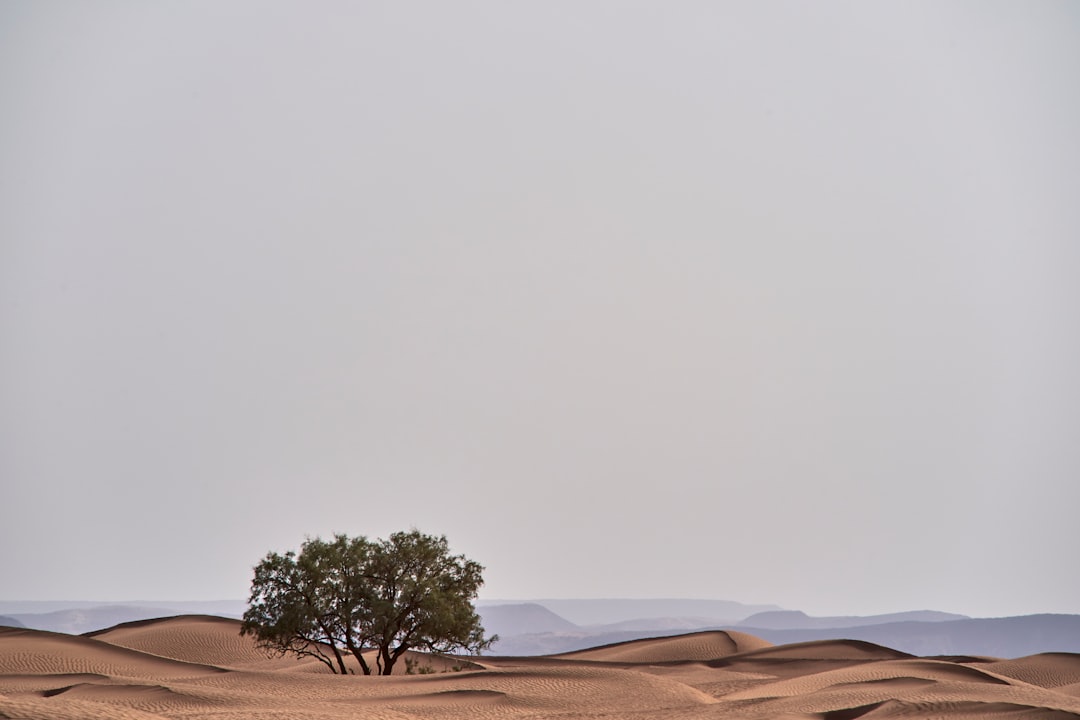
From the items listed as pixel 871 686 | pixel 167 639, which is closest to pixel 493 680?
Result: pixel 871 686

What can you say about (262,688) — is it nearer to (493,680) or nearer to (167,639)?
(493,680)

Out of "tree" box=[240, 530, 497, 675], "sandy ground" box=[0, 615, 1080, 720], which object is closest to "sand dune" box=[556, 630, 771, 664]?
"sandy ground" box=[0, 615, 1080, 720]

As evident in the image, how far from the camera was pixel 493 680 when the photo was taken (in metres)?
39.5

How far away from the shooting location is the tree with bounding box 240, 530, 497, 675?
45.3 metres

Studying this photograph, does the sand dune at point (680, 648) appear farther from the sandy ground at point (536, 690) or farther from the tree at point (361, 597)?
the tree at point (361, 597)

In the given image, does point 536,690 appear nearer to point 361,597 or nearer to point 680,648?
point 361,597

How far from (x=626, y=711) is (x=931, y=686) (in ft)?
27.1

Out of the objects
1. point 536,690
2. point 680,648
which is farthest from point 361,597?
point 680,648

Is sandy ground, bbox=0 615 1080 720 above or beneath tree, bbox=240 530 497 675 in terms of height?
beneath

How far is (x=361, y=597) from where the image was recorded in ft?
149

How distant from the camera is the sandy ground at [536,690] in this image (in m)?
30.1

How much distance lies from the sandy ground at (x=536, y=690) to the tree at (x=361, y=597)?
112 inches

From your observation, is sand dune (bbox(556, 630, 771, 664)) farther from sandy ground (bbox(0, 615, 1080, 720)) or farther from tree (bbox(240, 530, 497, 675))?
tree (bbox(240, 530, 497, 675))

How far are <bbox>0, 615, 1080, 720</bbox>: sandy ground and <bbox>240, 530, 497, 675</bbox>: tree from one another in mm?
2849
